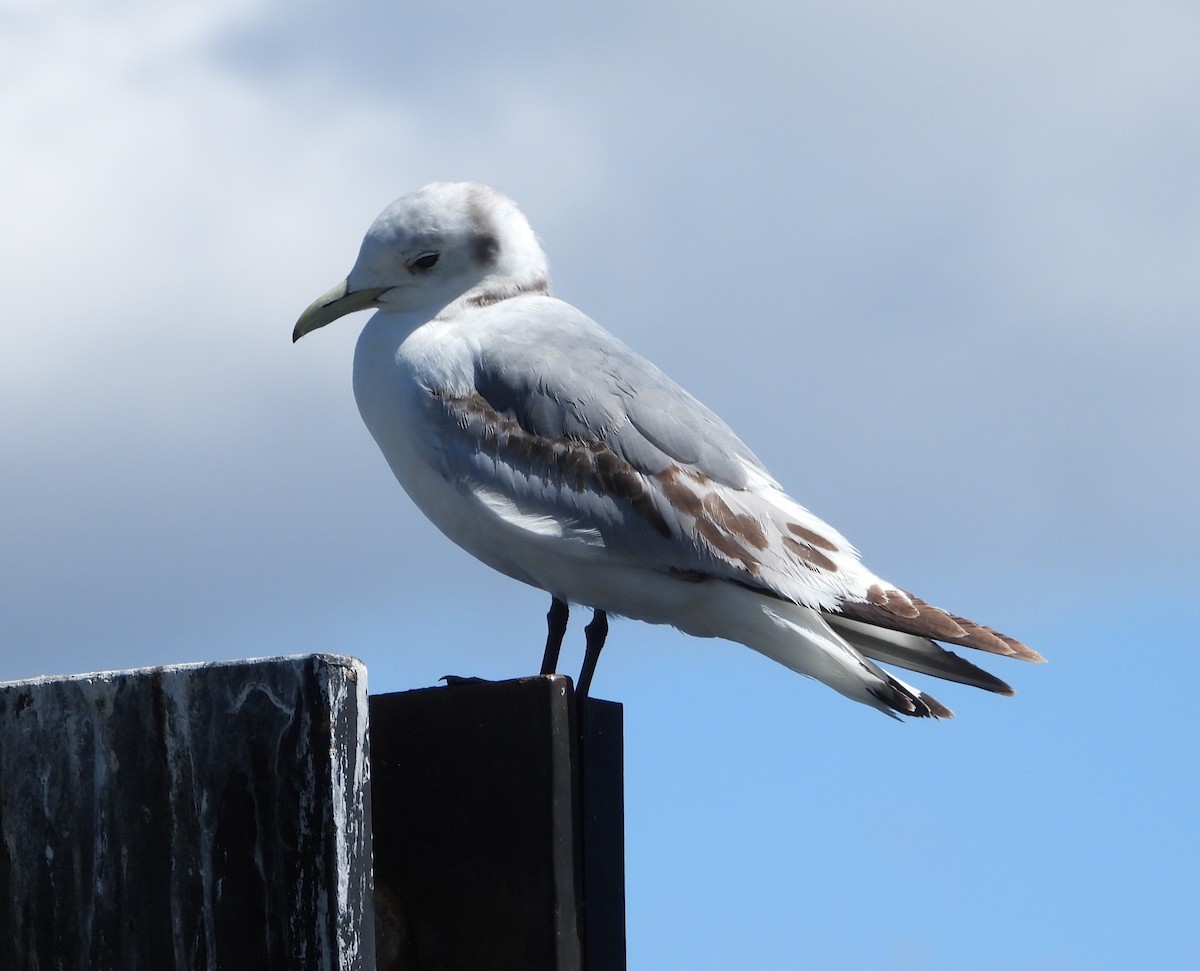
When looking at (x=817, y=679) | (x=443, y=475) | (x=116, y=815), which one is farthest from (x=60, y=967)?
(x=817, y=679)

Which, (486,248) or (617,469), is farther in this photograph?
(486,248)

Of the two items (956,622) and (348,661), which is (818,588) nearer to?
(956,622)

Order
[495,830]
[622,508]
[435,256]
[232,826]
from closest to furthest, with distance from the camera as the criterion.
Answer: [232,826]
[495,830]
[622,508]
[435,256]

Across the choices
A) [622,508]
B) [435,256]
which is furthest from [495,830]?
[435,256]

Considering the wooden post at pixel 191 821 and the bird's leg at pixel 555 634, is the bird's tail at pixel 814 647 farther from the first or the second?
the wooden post at pixel 191 821

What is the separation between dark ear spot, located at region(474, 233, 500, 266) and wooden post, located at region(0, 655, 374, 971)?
259 centimetres

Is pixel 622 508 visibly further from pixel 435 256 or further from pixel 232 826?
pixel 232 826

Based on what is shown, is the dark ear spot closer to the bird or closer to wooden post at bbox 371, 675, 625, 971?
the bird

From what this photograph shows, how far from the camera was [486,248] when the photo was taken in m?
5.75

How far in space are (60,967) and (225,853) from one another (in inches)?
17.6

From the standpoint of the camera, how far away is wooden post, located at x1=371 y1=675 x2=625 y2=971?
3.90 m

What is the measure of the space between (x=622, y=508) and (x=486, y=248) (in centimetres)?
114

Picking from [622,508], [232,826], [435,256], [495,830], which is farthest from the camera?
[435,256]

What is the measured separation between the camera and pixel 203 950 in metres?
3.34
